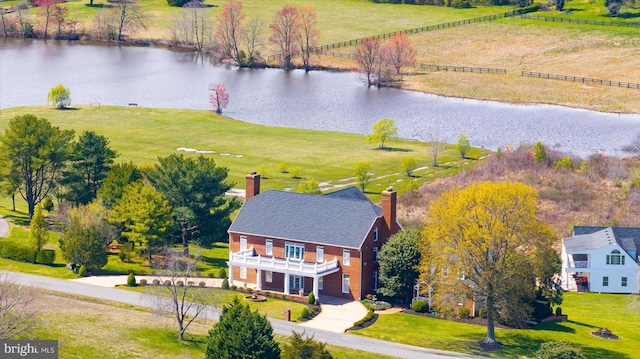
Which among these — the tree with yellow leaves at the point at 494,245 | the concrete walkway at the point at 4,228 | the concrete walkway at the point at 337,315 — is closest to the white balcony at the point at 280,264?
the concrete walkway at the point at 337,315

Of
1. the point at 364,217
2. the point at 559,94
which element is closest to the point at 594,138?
the point at 559,94

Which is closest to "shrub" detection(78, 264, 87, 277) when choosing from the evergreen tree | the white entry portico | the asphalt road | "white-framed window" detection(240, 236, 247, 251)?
the asphalt road

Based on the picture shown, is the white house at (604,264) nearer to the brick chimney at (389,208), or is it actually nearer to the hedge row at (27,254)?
the brick chimney at (389,208)

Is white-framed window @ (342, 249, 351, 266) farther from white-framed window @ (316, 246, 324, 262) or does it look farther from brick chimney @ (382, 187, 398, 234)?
brick chimney @ (382, 187, 398, 234)

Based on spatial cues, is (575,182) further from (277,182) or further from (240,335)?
(240,335)

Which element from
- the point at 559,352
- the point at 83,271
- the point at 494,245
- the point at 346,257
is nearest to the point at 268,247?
the point at 346,257
